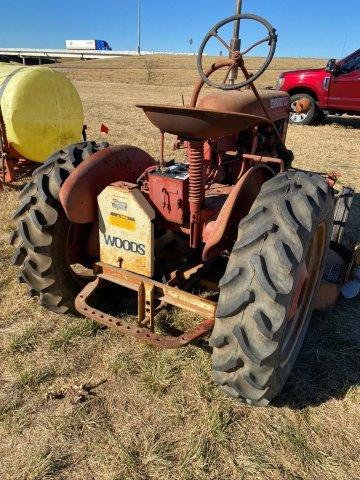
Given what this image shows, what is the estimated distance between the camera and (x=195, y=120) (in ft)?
7.41

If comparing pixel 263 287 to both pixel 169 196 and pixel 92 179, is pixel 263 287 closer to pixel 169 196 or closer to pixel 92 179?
pixel 169 196

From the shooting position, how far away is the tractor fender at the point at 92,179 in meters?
2.68

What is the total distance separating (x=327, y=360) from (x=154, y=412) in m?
1.27

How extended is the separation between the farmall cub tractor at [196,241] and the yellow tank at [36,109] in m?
3.20

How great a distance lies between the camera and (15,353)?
9.72ft

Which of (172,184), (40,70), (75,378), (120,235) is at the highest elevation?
(40,70)

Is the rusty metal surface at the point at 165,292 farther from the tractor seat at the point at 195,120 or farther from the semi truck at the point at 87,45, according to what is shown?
the semi truck at the point at 87,45

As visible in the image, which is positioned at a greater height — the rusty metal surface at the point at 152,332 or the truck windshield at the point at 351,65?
the truck windshield at the point at 351,65

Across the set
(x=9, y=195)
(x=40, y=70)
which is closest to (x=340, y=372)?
(x=9, y=195)

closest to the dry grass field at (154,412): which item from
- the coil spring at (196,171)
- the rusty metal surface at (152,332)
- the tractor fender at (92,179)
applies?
the rusty metal surface at (152,332)

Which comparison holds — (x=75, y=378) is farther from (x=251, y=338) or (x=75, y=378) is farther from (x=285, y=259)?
(x=285, y=259)

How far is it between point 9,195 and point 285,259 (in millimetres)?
4972

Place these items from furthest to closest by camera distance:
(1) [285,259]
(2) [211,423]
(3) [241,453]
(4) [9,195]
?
(4) [9,195] → (2) [211,423] → (3) [241,453] → (1) [285,259]

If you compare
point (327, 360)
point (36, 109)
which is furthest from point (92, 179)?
point (36, 109)
